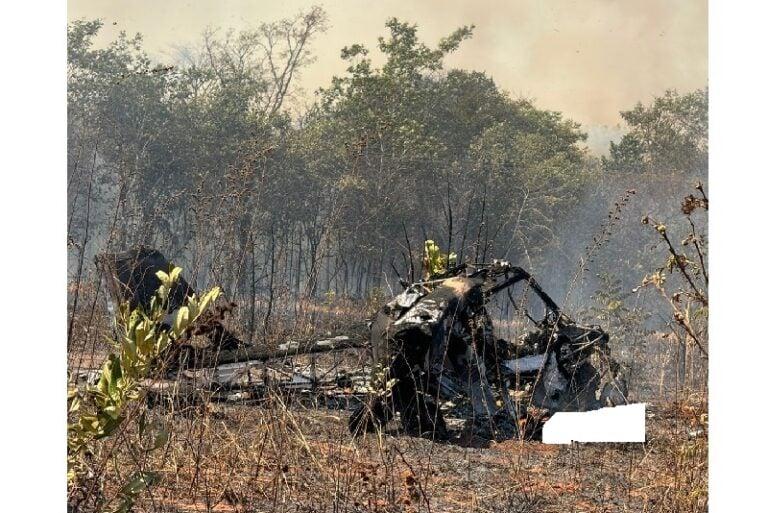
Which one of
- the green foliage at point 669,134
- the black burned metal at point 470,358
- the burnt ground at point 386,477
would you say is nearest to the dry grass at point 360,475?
the burnt ground at point 386,477

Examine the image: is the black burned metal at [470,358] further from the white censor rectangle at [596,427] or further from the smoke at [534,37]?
the smoke at [534,37]

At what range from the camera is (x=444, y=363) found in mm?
5730

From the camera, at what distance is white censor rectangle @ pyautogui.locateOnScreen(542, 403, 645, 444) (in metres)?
6.14

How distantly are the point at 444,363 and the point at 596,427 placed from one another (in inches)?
49.3

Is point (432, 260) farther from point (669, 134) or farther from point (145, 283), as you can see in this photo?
point (669, 134)

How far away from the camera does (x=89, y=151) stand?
16.9 meters

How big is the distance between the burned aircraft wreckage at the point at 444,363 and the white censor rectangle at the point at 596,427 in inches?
3.2

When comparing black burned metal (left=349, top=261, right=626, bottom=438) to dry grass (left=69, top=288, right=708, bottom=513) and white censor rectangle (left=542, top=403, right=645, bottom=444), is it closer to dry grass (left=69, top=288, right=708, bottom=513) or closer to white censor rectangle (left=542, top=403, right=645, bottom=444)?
white censor rectangle (left=542, top=403, right=645, bottom=444)

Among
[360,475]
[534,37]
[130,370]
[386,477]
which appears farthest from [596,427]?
[534,37]

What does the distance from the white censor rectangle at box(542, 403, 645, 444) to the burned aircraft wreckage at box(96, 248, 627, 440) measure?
0.08 metres
